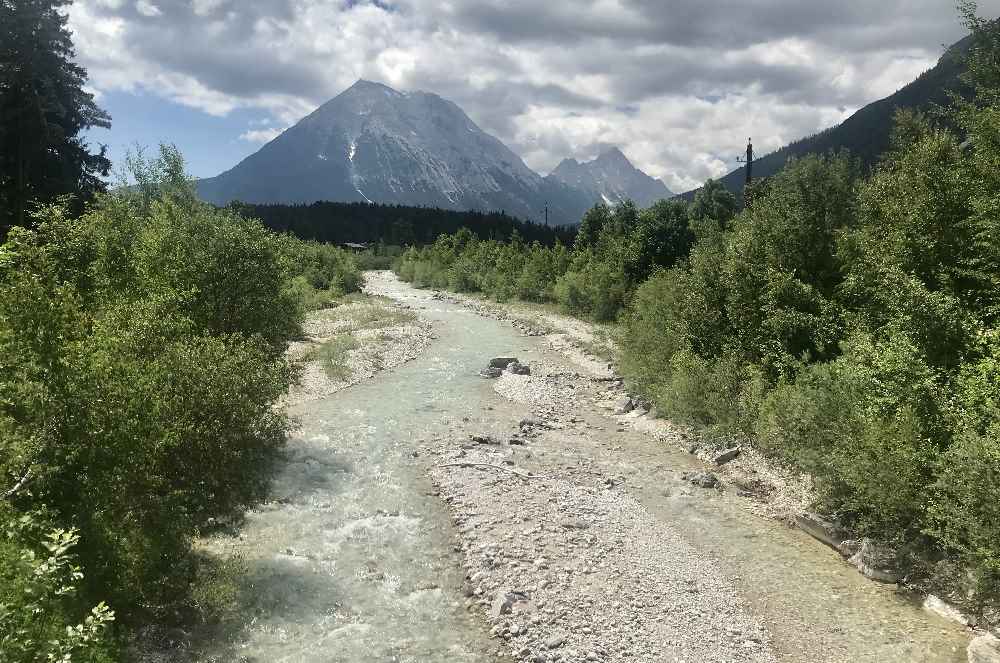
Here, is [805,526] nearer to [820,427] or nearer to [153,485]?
[820,427]

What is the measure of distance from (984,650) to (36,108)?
44110 mm

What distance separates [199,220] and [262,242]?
102 inches

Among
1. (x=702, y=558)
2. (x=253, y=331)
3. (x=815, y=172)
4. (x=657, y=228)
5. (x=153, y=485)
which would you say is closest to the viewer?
(x=153, y=485)

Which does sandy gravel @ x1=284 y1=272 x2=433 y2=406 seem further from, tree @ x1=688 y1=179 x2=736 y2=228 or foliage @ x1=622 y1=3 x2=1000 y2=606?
tree @ x1=688 y1=179 x2=736 y2=228

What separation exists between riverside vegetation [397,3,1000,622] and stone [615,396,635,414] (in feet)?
3.55

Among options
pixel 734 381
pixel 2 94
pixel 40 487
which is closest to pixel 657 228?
pixel 734 381

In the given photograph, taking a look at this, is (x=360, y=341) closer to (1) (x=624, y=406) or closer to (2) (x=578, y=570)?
(1) (x=624, y=406)

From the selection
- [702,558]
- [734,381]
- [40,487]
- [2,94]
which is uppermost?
[2,94]

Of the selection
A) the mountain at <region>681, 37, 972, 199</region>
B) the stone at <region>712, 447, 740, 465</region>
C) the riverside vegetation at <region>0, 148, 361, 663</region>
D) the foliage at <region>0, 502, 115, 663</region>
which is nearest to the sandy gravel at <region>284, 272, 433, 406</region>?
the riverside vegetation at <region>0, 148, 361, 663</region>

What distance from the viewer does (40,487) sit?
10.1 m

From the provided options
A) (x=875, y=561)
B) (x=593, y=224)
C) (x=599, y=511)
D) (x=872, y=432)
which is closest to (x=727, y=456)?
(x=599, y=511)

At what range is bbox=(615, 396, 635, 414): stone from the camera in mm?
29953

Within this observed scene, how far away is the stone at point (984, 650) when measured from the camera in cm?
1109

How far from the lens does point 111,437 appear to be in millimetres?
11258
